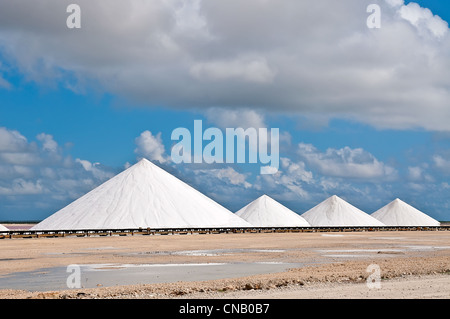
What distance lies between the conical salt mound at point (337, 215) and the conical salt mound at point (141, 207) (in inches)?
1172

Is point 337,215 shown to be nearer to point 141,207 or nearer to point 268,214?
point 268,214

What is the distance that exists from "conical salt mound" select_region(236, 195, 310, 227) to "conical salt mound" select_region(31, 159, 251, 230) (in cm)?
1352

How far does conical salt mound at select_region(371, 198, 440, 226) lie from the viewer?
124 m

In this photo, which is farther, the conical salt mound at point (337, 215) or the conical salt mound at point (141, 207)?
the conical salt mound at point (337, 215)

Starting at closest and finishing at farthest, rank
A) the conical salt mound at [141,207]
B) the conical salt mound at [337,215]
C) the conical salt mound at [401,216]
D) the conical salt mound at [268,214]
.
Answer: the conical salt mound at [141,207]
the conical salt mound at [268,214]
the conical salt mound at [337,215]
the conical salt mound at [401,216]

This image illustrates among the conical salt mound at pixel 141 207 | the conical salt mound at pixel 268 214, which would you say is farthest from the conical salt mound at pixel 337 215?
the conical salt mound at pixel 141 207

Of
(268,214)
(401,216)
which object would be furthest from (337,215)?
(401,216)

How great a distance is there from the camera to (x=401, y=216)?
415 ft

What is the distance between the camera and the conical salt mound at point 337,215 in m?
110

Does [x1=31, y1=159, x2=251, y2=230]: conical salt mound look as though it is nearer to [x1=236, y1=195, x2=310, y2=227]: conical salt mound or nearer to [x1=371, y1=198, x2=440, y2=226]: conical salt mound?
[x1=236, y1=195, x2=310, y2=227]: conical salt mound

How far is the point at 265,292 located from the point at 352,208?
102725 millimetres

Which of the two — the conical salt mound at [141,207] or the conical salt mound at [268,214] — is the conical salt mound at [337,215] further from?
the conical salt mound at [141,207]
